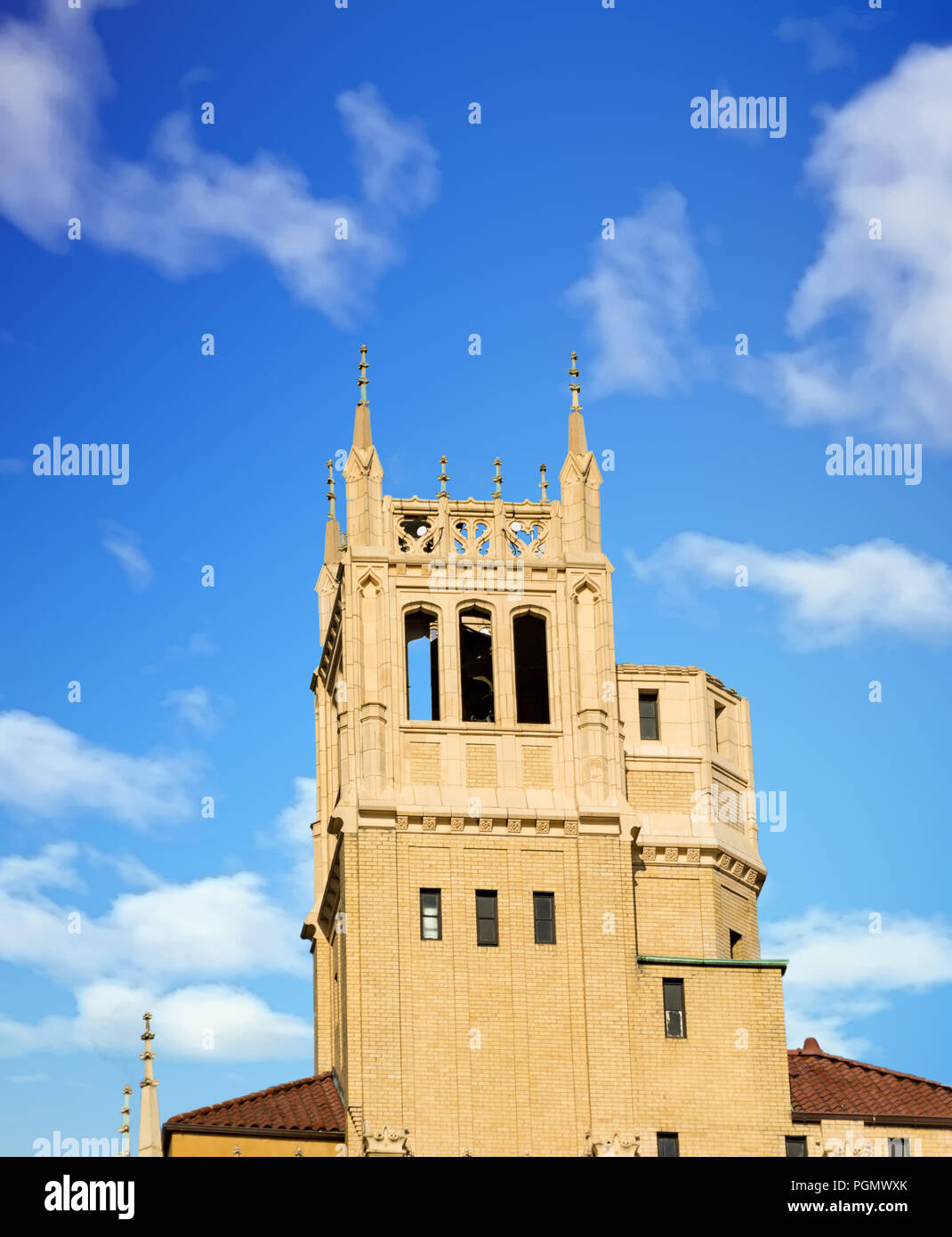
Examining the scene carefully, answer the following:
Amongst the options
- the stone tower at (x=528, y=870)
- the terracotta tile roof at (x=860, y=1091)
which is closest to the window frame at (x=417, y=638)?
the stone tower at (x=528, y=870)

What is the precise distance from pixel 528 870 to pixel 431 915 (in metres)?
2.84

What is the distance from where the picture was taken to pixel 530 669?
67.3m

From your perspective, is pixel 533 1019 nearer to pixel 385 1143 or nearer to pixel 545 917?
pixel 545 917

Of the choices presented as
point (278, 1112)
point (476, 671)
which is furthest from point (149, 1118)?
point (476, 671)

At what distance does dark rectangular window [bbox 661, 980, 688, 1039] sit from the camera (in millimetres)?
60750

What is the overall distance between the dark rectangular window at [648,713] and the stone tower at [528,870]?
0.06 meters

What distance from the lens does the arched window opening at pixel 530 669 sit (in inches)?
2625

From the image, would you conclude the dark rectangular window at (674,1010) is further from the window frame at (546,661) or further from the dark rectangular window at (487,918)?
the window frame at (546,661)

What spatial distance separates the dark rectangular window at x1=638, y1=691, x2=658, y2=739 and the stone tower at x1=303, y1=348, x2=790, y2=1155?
56mm

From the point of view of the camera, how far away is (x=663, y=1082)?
2361 inches
